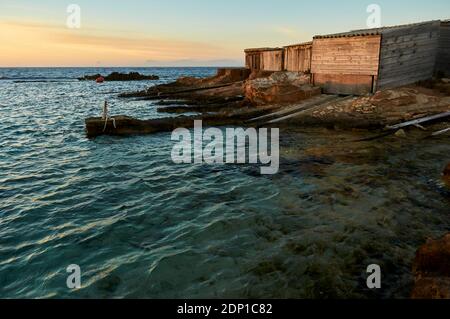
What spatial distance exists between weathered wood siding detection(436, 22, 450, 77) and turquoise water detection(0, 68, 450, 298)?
1287cm

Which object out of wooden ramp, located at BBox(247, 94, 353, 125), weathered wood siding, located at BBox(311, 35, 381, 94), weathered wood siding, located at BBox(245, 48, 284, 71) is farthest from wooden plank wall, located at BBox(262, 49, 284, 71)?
wooden ramp, located at BBox(247, 94, 353, 125)

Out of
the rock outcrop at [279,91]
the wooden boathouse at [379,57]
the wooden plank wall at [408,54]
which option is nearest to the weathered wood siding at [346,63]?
the wooden boathouse at [379,57]

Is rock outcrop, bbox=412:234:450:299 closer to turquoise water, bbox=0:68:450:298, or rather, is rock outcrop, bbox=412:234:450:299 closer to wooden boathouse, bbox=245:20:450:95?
turquoise water, bbox=0:68:450:298

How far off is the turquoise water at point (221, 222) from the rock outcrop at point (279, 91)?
9.24 m

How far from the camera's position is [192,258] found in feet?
21.6

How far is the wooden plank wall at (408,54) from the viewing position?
19719 mm

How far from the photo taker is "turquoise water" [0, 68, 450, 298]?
5.79 m

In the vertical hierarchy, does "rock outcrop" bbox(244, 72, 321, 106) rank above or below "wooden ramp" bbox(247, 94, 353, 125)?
above

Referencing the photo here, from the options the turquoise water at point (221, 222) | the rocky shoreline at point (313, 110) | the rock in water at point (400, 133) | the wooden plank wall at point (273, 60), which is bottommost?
the turquoise water at point (221, 222)

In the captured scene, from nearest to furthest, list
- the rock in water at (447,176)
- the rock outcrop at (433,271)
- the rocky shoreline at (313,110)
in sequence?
the rock outcrop at (433,271)
the rock in water at (447,176)
the rocky shoreline at (313,110)

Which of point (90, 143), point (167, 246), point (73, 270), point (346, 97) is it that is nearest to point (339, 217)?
point (167, 246)

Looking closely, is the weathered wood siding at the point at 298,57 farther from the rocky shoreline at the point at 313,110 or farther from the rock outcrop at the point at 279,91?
the rocky shoreline at the point at 313,110

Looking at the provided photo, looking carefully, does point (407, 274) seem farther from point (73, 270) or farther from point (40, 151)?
point (40, 151)

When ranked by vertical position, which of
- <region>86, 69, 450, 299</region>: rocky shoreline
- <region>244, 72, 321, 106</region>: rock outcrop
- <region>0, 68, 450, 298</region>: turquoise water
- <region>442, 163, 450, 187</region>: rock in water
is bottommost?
<region>0, 68, 450, 298</region>: turquoise water
